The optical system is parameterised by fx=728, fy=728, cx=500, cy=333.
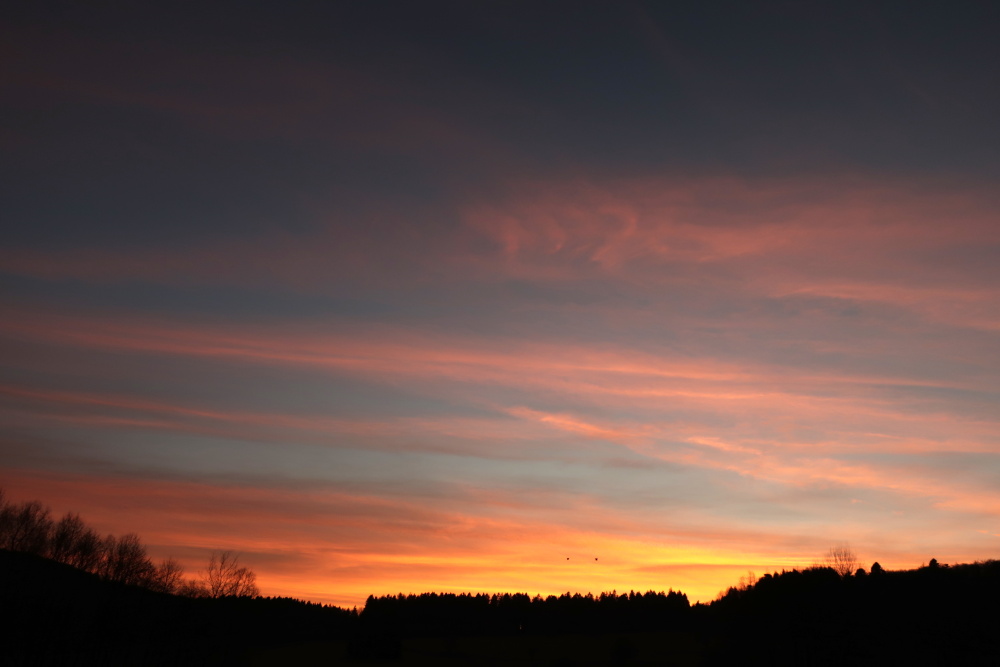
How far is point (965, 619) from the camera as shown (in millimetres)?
98688

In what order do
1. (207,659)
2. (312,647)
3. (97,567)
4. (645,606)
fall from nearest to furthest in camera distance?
(207,659)
(97,567)
(312,647)
(645,606)

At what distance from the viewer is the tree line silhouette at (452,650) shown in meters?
99.3

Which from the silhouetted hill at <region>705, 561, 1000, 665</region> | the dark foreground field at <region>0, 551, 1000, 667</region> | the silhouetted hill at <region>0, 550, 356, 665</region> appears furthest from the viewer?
the dark foreground field at <region>0, 551, 1000, 667</region>

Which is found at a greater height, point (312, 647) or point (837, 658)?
point (837, 658)

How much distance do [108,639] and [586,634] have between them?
111 meters

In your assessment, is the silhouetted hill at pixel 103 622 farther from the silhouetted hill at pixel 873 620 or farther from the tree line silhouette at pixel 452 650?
the silhouetted hill at pixel 873 620

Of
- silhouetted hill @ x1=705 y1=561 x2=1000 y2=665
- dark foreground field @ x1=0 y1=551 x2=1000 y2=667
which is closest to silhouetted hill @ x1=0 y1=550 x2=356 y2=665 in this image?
dark foreground field @ x1=0 y1=551 x2=1000 y2=667

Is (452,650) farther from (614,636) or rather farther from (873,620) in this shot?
(873,620)

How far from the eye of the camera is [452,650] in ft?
558

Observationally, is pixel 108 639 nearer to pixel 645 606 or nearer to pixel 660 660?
pixel 660 660

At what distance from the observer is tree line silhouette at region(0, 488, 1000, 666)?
9930 centimetres

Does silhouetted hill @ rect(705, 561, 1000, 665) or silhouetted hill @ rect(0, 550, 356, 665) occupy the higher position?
silhouetted hill @ rect(705, 561, 1000, 665)

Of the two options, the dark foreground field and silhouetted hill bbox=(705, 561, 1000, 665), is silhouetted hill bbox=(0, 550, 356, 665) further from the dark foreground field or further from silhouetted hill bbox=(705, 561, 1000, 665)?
silhouetted hill bbox=(705, 561, 1000, 665)

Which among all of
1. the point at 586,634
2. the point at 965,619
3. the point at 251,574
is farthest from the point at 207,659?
the point at 965,619
